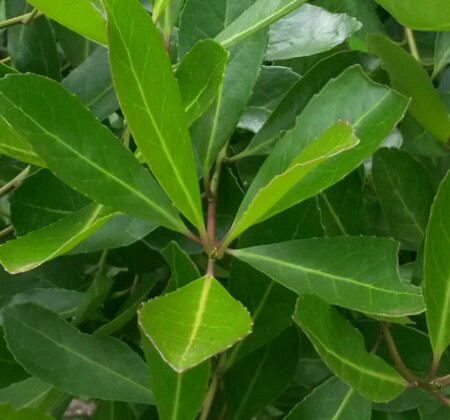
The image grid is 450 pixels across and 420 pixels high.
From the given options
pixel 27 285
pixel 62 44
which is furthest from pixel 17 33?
pixel 27 285

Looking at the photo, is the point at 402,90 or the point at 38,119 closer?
the point at 38,119

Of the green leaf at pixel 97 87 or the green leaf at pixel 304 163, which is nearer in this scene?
the green leaf at pixel 304 163

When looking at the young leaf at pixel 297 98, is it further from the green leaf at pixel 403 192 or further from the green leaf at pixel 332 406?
the green leaf at pixel 332 406

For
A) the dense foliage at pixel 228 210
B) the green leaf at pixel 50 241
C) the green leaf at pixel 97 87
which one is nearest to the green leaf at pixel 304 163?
the dense foliage at pixel 228 210

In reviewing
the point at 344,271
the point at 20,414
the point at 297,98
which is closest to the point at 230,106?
the point at 297,98

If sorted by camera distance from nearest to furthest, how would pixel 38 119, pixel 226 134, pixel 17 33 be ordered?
1. pixel 38 119
2. pixel 226 134
3. pixel 17 33

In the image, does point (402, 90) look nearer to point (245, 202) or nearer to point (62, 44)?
point (245, 202)

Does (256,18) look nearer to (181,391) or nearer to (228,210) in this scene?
(228,210)
